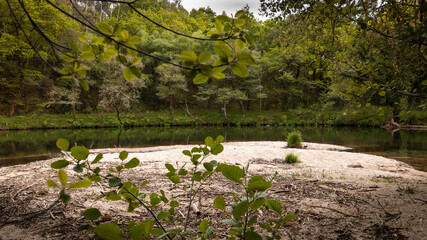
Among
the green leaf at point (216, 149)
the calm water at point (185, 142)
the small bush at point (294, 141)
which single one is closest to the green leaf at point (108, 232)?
the green leaf at point (216, 149)

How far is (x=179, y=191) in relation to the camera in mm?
2789

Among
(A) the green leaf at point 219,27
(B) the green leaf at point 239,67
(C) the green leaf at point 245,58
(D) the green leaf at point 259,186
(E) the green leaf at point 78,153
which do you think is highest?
(A) the green leaf at point 219,27

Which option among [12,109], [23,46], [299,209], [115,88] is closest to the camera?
[299,209]

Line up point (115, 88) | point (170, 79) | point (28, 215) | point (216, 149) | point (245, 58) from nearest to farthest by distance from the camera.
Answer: point (245, 58)
point (216, 149)
point (28, 215)
point (115, 88)
point (170, 79)

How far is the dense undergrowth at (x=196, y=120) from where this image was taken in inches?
806

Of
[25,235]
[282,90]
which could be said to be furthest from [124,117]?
[25,235]

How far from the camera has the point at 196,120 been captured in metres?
26.7

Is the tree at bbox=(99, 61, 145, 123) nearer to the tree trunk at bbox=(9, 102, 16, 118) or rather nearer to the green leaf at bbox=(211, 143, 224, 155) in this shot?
the tree trunk at bbox=(9, 102, 16, 118)

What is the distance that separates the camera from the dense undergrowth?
2047cm

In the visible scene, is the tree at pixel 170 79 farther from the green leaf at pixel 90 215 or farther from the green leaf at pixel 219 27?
the green leaf at pixel 90 215

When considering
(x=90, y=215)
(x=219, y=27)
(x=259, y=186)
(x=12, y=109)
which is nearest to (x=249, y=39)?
(x=219, y=27)

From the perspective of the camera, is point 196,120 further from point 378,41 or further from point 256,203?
point 256,203

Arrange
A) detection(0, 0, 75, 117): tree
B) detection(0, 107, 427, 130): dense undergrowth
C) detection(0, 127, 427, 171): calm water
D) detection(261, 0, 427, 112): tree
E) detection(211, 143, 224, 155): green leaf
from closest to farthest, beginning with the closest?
detection(211, 143, 224, 155): green leaf < detection(261, 0, 427, 112): tree < detection(0, 127, 427, 171): calm water < detection(0, 0, 75, 117): tree < detection(0, 107, 427, 130): dense undergrowth

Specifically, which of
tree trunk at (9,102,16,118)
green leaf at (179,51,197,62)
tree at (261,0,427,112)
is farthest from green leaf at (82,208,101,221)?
tree trunk at (9,102,16,118)
